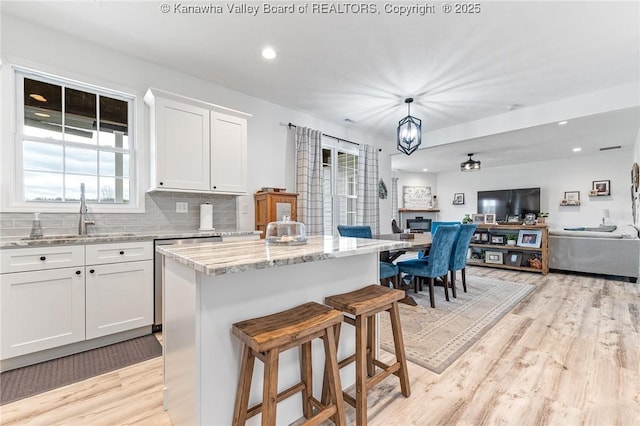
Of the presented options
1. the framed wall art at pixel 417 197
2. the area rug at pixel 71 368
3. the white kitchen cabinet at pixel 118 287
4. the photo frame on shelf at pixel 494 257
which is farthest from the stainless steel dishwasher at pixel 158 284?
the framed wall art at pixel 417 197

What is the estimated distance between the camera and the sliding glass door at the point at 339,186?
493 cm

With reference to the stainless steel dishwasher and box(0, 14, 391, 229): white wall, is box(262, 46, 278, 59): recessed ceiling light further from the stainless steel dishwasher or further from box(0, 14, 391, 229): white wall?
the stainless steel dishwasher

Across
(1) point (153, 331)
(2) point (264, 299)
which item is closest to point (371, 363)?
(2) point (264, 299)

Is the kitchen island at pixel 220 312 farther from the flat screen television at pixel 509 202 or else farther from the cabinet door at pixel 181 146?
the flat screen television at pixel 509 202

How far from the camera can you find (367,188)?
5312mm

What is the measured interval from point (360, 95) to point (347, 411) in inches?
137

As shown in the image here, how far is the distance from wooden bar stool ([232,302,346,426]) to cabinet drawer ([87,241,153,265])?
5.65ft

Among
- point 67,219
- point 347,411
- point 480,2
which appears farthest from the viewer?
point 67,219

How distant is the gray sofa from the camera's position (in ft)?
14.7

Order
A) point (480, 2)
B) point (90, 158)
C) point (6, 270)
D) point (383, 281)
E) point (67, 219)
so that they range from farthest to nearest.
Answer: point (383, 281)
point (90, 158)
point (67, 219)
point (480, 2)
point (6, 270)

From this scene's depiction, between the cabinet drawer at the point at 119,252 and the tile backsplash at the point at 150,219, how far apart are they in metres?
0.46

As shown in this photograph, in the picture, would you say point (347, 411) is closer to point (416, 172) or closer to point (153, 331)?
point (153, 331)

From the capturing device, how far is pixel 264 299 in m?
1.39

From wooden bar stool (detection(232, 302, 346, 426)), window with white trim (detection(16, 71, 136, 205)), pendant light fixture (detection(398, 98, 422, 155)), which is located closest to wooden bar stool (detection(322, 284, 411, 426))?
wooden bar stool (detection(232, 302, 346, 426))
